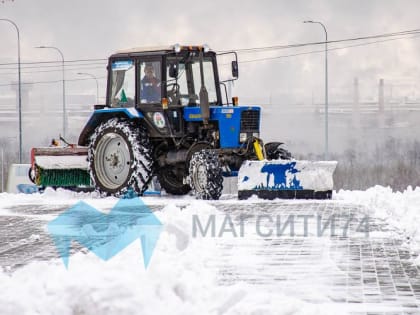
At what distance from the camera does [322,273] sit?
8.75m

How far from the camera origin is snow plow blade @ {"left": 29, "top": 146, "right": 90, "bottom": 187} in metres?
20.8

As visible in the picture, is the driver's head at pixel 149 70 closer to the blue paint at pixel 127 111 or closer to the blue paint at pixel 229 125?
the blue paint at pixel 127 111

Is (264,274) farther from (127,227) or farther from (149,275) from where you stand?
(127,227)

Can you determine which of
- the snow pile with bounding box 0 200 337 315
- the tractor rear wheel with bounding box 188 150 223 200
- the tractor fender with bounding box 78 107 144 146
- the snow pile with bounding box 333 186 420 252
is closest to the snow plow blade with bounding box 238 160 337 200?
the tractor rear wheel with bounding box 188 150 223 200

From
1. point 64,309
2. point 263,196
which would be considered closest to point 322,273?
point 64,309

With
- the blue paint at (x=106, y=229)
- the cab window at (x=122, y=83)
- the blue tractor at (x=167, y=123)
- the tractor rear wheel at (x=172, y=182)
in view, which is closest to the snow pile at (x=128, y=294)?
the blue paint at (x=106, y=229)

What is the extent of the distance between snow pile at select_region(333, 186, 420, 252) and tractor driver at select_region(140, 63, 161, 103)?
14.2ft

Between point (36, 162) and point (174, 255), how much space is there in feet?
41.3

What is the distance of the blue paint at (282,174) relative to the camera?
17.7 meters

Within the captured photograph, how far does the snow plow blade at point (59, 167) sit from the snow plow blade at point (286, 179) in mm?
4553

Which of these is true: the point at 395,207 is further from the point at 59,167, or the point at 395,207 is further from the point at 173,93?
the point at 59,167

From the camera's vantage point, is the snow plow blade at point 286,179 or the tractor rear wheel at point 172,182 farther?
the tractor rear wheel at point 172,182

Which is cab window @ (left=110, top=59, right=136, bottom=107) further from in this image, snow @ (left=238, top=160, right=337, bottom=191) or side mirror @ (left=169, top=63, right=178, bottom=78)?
snow @ (left=238, top=160, right=337, bottom=191)

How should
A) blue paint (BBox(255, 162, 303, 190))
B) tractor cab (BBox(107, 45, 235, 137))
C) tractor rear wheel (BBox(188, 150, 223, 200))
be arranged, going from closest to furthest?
1. tractor rear wheel (BBox(188, 150, 223, 200))
2. blue paint (BBox(255, 162, 303, 190))
3. tractor cab (BBox(107, 45, 235, 137))
